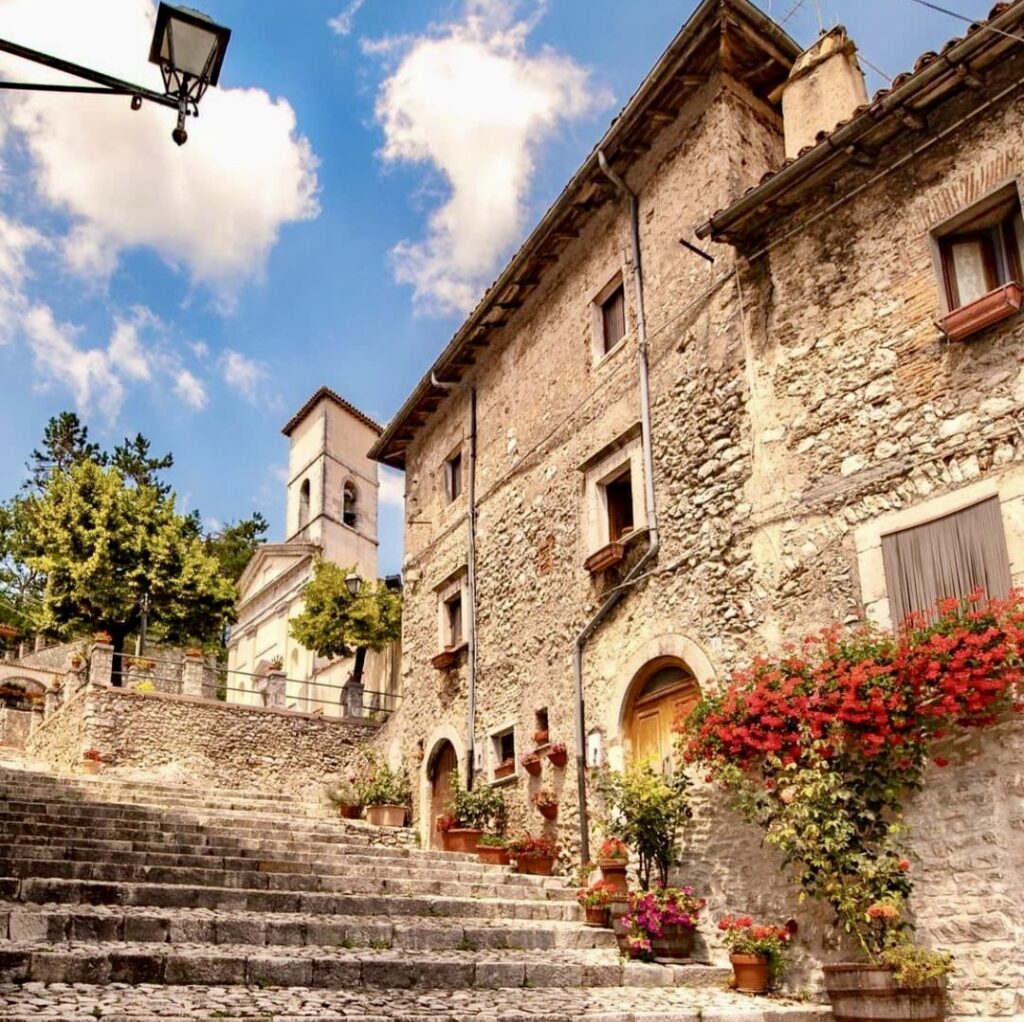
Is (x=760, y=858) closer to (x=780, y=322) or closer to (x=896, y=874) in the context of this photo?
(x=896, y=874)

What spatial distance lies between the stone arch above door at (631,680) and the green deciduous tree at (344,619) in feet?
35.2

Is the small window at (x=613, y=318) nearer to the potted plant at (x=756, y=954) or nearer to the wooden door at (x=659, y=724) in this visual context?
the wooden door at (x=659, y=724)

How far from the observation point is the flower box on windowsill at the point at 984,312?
7566mm

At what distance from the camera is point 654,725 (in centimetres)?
1060

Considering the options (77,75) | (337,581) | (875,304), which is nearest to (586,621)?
(875,304)

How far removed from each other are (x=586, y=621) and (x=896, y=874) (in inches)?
207

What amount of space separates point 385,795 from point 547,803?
4625mm

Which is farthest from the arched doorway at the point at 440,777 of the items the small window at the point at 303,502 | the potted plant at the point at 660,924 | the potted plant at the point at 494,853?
the small window at the point at 303,502

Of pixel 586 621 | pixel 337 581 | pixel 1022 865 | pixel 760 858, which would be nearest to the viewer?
pixel 1022 865

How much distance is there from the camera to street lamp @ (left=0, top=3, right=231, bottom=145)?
5168mm

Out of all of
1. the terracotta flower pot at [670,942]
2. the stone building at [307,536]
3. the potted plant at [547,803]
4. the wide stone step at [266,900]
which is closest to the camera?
the wide stone step at [266,900]

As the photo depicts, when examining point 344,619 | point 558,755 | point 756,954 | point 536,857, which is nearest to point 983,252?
point 756,954

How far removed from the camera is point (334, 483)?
1222 inches

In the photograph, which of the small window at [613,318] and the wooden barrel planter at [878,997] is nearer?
the wooden barrel planter at [878,997]
